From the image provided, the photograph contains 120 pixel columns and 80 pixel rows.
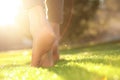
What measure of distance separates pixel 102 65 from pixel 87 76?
2.84ft

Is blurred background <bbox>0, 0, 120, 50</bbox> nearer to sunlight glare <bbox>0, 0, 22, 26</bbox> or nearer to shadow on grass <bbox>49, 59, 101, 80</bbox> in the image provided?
sunlight glare <bbox>0, 0, 22, 26</bbox>

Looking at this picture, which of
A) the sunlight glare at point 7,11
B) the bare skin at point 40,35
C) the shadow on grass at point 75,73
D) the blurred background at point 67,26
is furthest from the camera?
the blurred background at point 67,26

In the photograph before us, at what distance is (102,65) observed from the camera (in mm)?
5809

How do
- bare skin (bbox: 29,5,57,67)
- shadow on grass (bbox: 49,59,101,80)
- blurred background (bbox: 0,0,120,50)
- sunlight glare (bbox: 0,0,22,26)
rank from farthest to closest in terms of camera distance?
blurred background (bbox: 0,0,120,50)
sunlight glare (bbox: 0,0,22,26)
bare skin (bbox: 29,5,57,67)
shadow on grass (bbox: 49,59,101,80)

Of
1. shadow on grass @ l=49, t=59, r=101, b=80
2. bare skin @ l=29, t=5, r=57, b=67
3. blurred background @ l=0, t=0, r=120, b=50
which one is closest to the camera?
shadow on grass @ l=49, t=59, r=101, b=80

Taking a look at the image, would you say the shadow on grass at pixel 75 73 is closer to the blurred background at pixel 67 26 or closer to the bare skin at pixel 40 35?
the bare skin at pixel 40 35

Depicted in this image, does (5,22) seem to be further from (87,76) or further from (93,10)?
(87,76)

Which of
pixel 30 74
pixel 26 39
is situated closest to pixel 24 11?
pixel 30 74

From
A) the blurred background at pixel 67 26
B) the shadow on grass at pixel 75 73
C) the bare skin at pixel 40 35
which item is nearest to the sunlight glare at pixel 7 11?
the blurred background at pixel 67 26

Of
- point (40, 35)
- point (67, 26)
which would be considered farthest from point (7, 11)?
point (40, 35)

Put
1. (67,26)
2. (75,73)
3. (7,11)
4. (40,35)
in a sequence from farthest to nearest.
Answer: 1. (67,26)
2. (7,11)
3. (40,35)
4. (75,73)

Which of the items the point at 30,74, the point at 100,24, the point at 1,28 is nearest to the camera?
the point at 30,74

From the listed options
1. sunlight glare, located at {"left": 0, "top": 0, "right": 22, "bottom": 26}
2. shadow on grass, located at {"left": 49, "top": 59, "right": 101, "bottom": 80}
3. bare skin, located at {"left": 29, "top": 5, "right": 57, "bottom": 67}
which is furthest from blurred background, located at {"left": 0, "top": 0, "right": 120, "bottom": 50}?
shadow on grass, located at {"left": 49, "top": 59, "right": 101, "bottom": 80}

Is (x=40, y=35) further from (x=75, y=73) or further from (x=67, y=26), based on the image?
(x=67, y=26)
